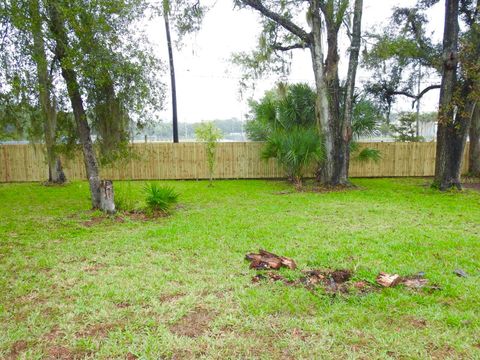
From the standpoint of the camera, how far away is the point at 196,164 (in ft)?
43.7

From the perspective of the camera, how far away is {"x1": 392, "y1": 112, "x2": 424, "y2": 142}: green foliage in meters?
16.5

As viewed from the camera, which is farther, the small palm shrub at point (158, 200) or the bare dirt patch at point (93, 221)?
the small palm shrub at point (158, 200)

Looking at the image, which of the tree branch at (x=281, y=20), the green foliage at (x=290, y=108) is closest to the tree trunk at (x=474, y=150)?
the green foliage at (x=290, y=108)

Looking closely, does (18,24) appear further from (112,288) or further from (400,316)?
(400,316)

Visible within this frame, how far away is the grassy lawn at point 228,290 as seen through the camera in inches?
87.4

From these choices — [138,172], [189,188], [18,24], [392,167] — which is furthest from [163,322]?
[392,167]

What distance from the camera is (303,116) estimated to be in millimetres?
11336

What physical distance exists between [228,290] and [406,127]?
16388 millimetres

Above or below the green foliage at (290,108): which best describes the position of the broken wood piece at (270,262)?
below

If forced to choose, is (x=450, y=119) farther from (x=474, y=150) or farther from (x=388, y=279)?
(x=388, y=279)

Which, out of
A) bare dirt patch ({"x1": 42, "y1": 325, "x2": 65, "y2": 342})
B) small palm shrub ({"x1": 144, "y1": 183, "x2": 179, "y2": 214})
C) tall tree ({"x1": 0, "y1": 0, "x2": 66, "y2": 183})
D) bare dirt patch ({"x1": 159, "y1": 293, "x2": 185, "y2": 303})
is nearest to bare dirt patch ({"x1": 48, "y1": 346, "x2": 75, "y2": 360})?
bare dirt patch ({"x1": 42, "y1": 325, "x2": 65, "y2": 342})

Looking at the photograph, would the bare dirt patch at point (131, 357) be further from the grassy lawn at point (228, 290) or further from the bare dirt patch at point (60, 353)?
the bare dirt patch at point (60, 353)

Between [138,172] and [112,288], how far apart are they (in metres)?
10.7

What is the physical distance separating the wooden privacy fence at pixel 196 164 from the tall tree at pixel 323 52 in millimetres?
3485
